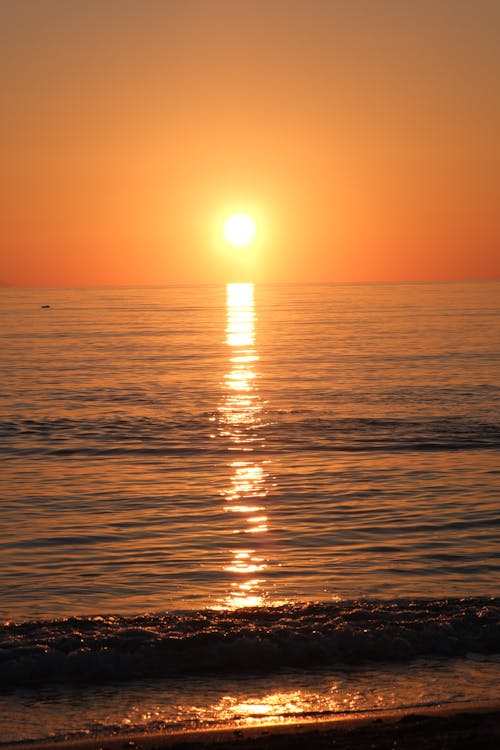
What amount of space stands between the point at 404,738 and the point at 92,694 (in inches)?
128

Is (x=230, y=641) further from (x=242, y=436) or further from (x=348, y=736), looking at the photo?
(x=242, y=436)

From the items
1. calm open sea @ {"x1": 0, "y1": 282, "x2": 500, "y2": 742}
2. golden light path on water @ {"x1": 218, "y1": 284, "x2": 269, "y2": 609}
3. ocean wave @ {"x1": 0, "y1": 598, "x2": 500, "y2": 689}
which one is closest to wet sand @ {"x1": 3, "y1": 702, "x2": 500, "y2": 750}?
calm open sea @ {"x1": 0, "y1": 282, "x2": 500, "y2": 742}

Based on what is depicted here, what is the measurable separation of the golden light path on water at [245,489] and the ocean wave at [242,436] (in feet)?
0.88

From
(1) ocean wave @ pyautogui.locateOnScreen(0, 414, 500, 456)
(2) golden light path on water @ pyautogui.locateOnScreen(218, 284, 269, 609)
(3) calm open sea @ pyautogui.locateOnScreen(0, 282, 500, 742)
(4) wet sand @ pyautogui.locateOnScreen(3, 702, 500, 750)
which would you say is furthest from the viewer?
(1) ocean wave @ pyautogui.locateOnScreen(0, 414, 500, 456)

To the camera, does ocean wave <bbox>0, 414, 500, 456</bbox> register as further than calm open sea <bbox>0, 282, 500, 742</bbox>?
Yes

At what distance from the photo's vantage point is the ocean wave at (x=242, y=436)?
2606 cm

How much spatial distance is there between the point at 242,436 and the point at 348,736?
2074cm

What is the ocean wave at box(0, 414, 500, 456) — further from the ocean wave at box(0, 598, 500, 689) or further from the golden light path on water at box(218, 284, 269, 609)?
the ocean wave at box(0, 598, 500, 689)

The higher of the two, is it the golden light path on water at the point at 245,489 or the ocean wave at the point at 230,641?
the golden light path on water at the point at 245,489

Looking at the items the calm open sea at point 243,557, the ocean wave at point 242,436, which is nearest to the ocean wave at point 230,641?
the calm open sea at point 243,557

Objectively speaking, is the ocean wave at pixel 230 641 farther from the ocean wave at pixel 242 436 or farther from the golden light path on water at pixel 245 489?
the ocean wave at pixel 242 436

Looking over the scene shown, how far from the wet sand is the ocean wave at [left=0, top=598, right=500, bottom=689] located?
5.61ft

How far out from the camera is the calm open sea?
9.45 metres

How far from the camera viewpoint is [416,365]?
166ft
